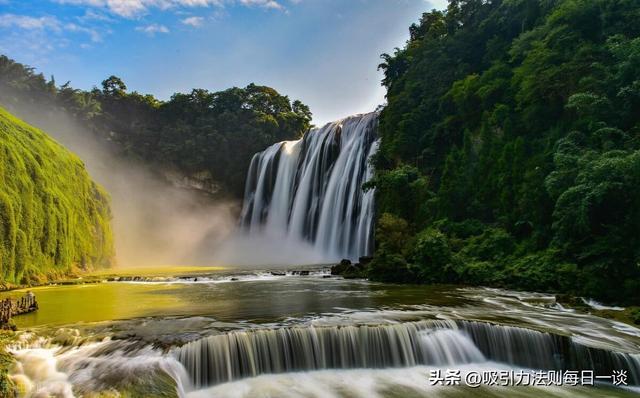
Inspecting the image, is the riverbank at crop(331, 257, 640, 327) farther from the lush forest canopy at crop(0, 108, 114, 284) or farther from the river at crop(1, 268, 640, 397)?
the lush forest canopy at crop(0, 108, 114, 284)

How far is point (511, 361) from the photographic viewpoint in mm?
8086

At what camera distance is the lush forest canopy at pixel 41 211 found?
16.6 m

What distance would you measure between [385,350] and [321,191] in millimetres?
26511

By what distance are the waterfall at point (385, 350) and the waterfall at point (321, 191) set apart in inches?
713

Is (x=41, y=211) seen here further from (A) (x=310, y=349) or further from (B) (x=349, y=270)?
(A) (x=310, y=349)

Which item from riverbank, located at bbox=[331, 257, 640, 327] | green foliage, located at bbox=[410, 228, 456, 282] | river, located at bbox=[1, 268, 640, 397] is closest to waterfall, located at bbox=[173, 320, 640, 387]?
river, located at bbox=[1, 268, 640, 397]

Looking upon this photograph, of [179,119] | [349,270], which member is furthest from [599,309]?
[179,119]

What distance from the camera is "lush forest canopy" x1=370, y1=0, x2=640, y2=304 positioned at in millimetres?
12180

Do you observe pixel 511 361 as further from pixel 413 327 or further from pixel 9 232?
pixel 9 232

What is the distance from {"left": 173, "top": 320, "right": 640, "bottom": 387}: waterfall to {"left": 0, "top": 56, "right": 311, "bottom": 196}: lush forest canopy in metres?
42.8

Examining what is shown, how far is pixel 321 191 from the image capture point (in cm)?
3425

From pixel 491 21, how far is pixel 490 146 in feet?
33.0

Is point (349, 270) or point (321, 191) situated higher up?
point (321, 191)

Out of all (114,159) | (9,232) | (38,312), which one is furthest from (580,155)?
(114,159)
